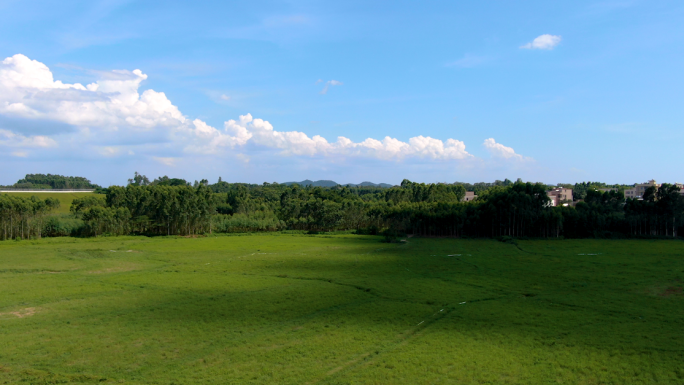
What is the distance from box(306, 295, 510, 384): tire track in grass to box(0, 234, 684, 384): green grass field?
0.32 ft

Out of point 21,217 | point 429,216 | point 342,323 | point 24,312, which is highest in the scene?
point 429,216

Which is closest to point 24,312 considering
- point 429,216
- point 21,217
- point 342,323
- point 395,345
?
point 342,323

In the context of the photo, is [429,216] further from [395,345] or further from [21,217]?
[21,217]

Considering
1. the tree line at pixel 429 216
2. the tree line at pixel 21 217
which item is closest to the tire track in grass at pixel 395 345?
the tree line at pixel 429 216

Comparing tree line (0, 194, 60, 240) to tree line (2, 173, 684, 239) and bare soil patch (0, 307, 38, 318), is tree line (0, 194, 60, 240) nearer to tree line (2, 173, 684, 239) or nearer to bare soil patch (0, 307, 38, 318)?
tree line (2, 173, 684, 239)

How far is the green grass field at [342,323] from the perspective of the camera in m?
17.4

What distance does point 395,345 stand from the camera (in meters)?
20.5

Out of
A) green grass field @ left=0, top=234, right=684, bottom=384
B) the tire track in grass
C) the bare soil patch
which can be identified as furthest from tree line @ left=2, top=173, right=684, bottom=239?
the bare soil patch

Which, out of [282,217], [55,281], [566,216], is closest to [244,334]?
[55,281]

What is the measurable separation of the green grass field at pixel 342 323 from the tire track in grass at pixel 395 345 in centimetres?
10

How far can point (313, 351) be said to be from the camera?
19547 millimetres

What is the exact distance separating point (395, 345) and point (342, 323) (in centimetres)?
446

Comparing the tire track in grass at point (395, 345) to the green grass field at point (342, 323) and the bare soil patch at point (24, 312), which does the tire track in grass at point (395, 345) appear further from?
the bare soil patch at point (24, 312)

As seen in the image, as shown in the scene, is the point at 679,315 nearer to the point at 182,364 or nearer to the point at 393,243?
the point at 182,364
